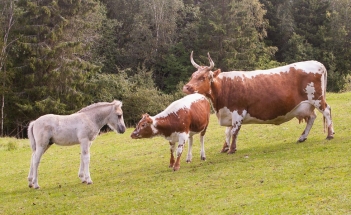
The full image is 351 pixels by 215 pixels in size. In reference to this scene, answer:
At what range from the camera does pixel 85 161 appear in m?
12.7

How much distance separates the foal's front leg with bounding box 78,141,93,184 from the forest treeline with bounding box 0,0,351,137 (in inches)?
1036

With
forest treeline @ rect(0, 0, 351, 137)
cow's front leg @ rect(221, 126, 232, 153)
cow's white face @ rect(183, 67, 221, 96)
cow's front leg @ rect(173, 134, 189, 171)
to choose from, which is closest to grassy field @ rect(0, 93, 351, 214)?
cow's front leg @ rect(173, 134, 189, 171)

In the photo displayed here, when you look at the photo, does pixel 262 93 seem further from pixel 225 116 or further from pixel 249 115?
pixel 225 116

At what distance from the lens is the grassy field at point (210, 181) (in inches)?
367

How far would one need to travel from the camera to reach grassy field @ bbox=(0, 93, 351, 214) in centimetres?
931

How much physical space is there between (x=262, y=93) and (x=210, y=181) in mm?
4082

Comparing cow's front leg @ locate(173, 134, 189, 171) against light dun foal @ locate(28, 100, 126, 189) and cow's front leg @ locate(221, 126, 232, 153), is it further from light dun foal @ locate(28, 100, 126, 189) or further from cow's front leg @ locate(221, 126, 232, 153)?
cow's front leg @ locate(221, 126, 232, 153)

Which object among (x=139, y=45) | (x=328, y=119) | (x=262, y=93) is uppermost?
(x=139, y=45)

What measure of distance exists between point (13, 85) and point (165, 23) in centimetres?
1982

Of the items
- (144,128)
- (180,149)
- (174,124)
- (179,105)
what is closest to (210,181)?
(180,149)

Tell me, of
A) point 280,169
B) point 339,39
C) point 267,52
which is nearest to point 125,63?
point 267,52

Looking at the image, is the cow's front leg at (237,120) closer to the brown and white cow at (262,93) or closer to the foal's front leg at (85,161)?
the brown and white cow at (262,93)

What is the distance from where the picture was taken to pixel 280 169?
11539mm

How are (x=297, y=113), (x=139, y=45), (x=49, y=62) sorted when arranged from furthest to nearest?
(x=139, y=45)
(x=49, y=62)
(x=297, y=113)
